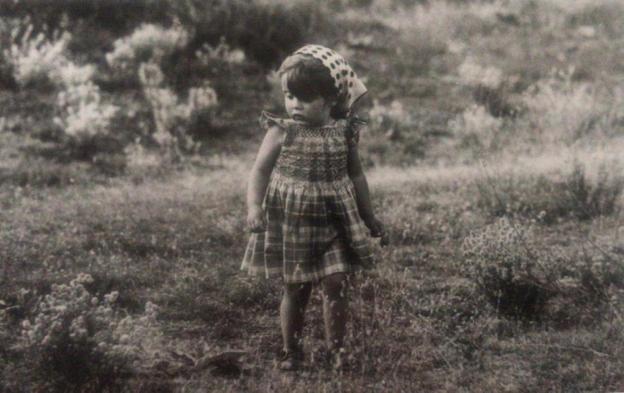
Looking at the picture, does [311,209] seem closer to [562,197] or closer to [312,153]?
[312,153]

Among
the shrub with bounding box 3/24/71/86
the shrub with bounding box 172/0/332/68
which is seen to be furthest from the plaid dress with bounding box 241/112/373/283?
the shrub with bounding box 172/0/332/68

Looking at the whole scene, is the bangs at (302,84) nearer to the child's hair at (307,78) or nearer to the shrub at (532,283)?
the child's hair at (307,78)

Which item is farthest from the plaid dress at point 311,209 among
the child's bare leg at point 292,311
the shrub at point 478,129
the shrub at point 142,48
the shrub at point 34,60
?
the shrub at point 142,48

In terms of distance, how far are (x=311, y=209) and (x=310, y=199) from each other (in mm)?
48

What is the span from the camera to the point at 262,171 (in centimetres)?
330

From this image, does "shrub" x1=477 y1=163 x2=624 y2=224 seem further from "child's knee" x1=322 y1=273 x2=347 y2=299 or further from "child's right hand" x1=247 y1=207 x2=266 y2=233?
"child's right hand" x1=247 y1=207 x2=266 y2=233

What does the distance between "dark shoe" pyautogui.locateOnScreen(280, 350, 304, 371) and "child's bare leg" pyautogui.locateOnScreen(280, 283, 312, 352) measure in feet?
0.08

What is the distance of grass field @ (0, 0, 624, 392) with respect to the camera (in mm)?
3246

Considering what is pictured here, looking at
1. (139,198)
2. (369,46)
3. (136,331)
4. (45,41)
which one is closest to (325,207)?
(136,331)

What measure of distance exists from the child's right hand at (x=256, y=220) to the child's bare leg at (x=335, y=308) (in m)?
0.41

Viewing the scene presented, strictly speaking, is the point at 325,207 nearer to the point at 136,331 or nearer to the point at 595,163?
the point at 136,331

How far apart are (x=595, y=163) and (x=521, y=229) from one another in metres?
2.14

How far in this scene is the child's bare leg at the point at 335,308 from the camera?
3.27m

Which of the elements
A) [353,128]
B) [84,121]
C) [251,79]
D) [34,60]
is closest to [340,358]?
[353,128]
